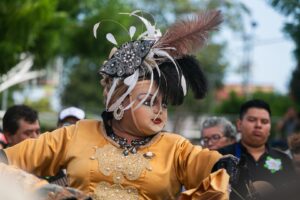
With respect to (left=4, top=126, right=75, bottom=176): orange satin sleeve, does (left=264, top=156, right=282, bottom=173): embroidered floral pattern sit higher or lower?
lower

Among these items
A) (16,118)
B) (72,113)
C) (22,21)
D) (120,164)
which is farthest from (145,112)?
(22,21)

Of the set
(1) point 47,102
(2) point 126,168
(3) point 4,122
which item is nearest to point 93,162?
(2) point 126,168

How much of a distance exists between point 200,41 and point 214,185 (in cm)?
96

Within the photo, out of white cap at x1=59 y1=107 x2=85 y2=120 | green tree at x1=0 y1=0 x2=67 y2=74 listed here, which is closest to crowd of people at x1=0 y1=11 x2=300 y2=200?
white cap at x1=59 y1=107 x2=85 y2=120

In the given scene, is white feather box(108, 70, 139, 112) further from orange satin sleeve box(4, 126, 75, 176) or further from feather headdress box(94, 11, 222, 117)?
orange satin sleeve box(4, 126, 75, 176)

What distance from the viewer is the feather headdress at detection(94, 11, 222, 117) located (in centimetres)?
455

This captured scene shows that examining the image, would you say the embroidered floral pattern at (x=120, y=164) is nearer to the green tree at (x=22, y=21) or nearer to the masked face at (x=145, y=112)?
the masked face at (x=145, y=112)

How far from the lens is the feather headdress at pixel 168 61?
14.9 feet

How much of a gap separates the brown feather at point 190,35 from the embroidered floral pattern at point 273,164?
7.81ft

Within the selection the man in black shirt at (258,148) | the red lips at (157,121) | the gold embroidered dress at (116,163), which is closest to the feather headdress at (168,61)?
the red lips at (157,121)

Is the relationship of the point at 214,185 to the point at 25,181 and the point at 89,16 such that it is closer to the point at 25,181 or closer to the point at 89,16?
the point at 25,181

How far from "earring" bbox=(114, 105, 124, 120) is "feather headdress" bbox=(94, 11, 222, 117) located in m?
0.02

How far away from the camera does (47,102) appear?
47.8 metres

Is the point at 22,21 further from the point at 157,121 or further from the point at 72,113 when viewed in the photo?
the point at 157,121
